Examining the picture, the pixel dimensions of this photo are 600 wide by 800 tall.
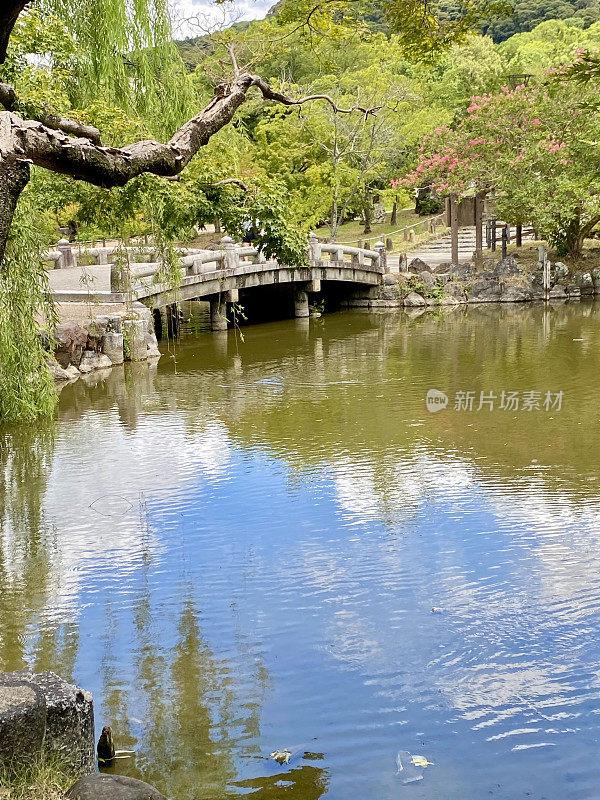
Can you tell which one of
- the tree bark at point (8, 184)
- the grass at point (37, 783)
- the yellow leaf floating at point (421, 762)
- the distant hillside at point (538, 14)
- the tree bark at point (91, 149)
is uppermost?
the distant hillside at point (538, 14)

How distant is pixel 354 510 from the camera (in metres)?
8.89

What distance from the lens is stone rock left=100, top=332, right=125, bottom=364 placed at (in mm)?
16672

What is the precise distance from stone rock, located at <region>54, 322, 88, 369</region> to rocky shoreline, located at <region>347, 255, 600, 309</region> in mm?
10703

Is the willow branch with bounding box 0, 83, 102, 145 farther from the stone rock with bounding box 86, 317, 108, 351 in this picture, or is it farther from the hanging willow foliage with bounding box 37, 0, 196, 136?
the stone rock with bounding box 86, 317, 108, 351

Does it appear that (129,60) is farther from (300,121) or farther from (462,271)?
(462,271)

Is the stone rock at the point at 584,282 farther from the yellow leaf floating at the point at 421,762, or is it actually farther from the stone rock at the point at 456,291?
the yellow leaf floating at the point at 421,762

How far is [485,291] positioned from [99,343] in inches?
488

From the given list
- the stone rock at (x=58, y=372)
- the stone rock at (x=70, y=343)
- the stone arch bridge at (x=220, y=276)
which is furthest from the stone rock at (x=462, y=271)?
the stone rock at (x=58, y=372)

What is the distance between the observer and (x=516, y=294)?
82.4 feet

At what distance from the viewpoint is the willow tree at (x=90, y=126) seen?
4.60m

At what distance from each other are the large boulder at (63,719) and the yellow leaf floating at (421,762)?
67.9 inches

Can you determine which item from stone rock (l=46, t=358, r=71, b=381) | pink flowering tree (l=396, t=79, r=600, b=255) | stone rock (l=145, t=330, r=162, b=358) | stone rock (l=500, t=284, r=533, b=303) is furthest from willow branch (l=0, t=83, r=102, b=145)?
stone rock (l=500, t=284, r=533, b=303)

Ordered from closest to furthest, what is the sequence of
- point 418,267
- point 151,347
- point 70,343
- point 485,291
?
point 70,343 → point 151,347 → point 485,291 → point 418,267

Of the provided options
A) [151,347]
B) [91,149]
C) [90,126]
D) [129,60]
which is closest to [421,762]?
[91,149]
